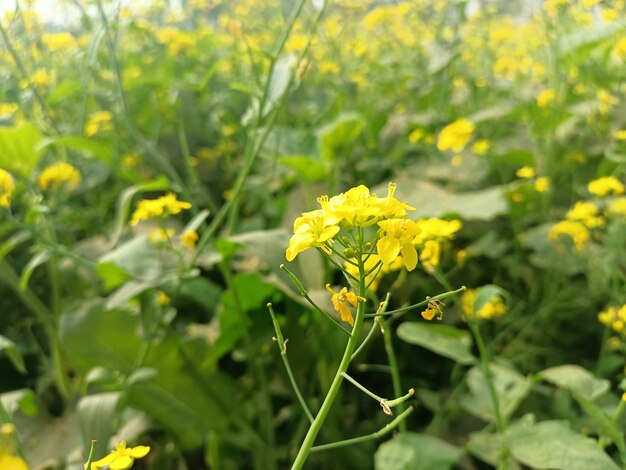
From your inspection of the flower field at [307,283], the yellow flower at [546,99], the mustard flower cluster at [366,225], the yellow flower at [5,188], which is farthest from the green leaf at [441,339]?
the yellow flower at [546,99]

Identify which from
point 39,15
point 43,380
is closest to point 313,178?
point 43,380

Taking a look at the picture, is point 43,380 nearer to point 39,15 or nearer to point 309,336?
point 309,336

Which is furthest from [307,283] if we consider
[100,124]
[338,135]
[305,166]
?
[100,124]

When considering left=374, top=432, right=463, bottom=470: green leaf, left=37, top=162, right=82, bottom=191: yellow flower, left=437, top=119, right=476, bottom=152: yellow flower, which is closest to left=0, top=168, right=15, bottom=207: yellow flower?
left=37, top=162, right=82, bottom=191: yellow flower

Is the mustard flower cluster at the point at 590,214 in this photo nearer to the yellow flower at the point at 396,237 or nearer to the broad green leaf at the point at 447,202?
the broad green leaf at the point at 447,202

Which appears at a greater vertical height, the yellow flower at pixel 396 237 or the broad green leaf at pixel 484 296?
the yellow flower at pixel 396 237

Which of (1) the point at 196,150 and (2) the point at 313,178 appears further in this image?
(1) the point at 196,150
